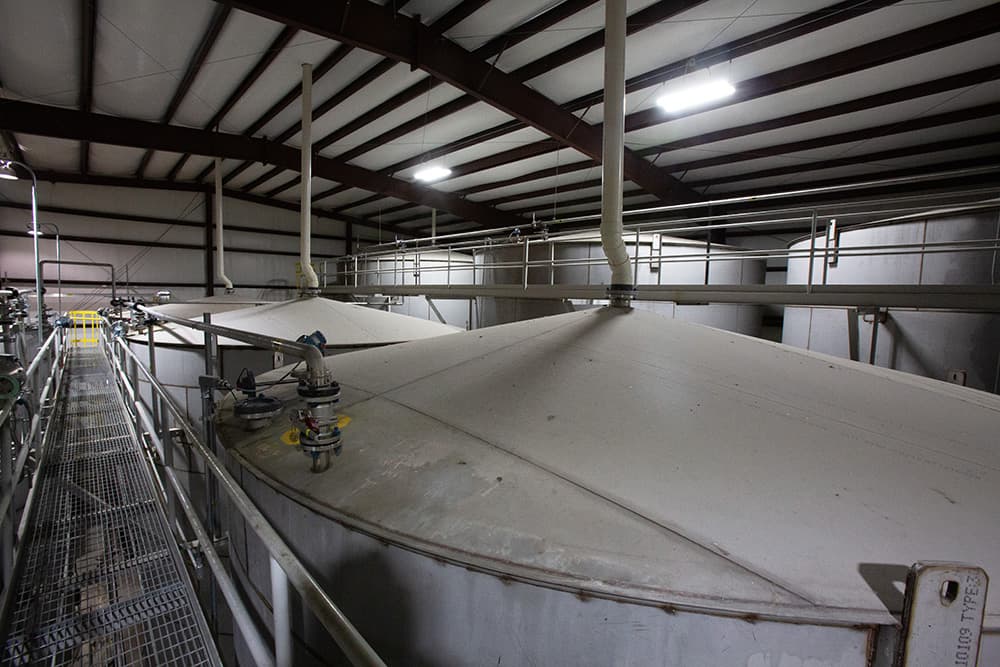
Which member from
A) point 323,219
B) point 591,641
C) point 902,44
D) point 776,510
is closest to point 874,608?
point 776,510

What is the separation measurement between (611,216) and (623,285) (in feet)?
1.35

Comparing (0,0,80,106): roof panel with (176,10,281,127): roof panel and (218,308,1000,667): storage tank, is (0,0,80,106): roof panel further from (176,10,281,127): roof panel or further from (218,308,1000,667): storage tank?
(218,308,1000,667): storage tank

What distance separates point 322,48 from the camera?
19.6ft

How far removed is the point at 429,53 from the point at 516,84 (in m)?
1.45

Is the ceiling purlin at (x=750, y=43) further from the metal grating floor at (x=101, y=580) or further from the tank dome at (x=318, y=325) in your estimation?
the metal grating floor at (x=101, y=580)

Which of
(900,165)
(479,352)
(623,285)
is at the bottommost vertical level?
(479,352)

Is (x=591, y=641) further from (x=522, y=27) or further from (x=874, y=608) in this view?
(x=522, y=27)

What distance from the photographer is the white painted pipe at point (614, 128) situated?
A: 254cm

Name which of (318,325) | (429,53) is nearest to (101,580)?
(318,325)

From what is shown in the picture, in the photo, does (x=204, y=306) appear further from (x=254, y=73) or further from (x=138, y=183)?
(x=138, y=183)

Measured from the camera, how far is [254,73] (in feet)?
22.2

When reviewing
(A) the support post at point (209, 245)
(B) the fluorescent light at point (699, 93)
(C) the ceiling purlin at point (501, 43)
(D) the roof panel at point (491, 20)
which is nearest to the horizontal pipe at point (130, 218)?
(A) the support post at point (209, 245)

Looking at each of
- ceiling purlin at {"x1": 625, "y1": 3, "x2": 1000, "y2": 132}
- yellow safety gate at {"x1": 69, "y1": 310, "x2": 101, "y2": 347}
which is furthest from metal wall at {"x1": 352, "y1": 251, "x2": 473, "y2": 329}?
yellow safety gate at {"x1": 69, "y1": 310, "x2": 101, "y2": 347}

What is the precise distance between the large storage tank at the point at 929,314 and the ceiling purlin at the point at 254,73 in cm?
677
